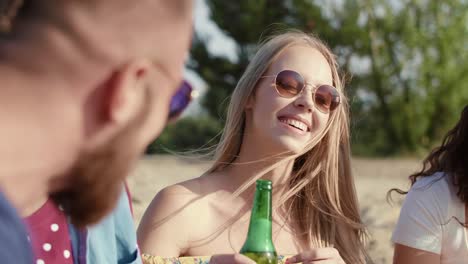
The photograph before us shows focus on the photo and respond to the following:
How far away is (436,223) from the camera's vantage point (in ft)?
10.5

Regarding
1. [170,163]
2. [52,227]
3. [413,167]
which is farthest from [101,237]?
[413,167]

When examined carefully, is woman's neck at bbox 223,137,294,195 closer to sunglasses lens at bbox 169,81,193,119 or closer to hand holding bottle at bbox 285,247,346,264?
hand holding bottle at bbox 285,247,346,264

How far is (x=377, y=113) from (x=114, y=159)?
1822 cm

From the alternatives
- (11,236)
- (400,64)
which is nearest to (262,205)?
(11,236)

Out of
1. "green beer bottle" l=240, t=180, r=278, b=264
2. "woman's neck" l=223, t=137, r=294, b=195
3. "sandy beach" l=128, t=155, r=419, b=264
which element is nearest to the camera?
"green beer bottle" l=240, t=180, r=278, b=264

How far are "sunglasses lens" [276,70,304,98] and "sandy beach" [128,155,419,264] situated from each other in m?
0.71

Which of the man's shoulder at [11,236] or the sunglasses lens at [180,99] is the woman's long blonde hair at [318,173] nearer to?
the sunglasses lens at [180,99]

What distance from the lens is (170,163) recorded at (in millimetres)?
12867

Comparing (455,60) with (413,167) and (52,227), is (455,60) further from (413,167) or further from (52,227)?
(52,227)

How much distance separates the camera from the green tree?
691 inches

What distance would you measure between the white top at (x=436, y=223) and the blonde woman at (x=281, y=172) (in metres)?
0.29

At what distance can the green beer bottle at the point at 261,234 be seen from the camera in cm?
202

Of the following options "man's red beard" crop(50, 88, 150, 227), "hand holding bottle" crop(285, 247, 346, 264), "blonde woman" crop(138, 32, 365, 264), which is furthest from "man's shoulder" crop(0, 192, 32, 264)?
"blonde woman" crop(138, 32, 365, 264)

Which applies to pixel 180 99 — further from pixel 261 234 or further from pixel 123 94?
pixel 261 234
